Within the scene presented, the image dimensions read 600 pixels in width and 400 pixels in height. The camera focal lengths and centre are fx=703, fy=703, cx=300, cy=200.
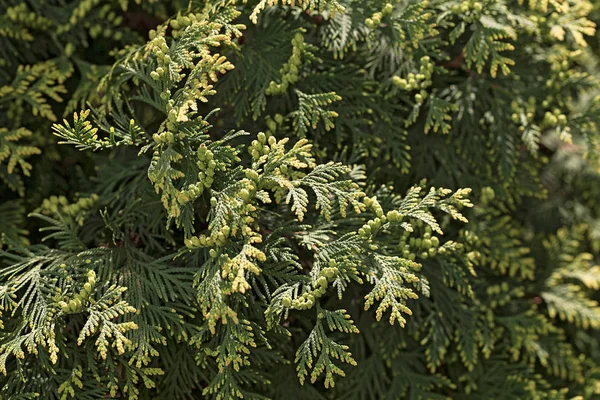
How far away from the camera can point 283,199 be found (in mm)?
1348

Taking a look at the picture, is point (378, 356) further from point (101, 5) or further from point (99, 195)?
point (101, 5)

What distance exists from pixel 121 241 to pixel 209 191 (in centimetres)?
22

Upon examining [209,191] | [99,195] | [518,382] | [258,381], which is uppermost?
[209,191]

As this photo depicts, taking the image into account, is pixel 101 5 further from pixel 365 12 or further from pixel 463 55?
pixel 463 55

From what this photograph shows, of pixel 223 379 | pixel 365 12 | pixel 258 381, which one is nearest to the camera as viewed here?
pixel 223 379

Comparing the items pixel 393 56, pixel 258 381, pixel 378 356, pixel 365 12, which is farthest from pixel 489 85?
pixel 258 381

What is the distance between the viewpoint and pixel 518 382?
5.00 ft

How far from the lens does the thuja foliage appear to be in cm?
115

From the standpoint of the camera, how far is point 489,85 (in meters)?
1.50

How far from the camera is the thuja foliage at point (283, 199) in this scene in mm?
1147

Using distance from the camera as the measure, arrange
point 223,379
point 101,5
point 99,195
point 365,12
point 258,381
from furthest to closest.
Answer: point 101,5
point 99,195
point 365,12
point 258,381
point 223,379

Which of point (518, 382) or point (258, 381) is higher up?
point (258, 381)

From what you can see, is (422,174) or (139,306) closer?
(139,306)

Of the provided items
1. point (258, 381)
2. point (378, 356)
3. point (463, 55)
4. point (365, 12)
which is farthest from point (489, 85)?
point (258, 381)
